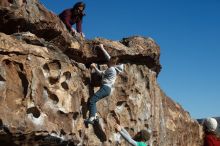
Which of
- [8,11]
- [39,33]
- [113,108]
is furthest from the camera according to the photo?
[113,108]

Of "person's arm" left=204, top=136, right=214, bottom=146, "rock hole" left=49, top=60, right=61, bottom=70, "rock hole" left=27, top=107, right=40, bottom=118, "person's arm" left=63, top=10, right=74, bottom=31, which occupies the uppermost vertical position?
"person's arm" left=63, top=10, right=74, bottom=31

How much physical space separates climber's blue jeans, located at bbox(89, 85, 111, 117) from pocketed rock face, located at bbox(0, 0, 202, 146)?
23 cm

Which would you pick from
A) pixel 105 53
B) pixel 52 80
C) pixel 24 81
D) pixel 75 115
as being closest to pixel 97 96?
pixel 75 115

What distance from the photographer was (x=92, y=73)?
48.4ft

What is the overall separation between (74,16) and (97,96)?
348 centimetres

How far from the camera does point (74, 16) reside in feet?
50.7

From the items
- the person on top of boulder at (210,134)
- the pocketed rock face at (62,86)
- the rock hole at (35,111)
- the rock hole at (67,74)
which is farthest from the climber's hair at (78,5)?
the person on top of boulder at (210,134)

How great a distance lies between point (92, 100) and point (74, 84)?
1.25 meters

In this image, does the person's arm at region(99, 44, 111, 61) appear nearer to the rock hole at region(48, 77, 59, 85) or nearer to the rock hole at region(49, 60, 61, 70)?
the rock hole at region(49, 60, 61, 70)

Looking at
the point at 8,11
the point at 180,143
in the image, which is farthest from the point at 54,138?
the point at 180,143

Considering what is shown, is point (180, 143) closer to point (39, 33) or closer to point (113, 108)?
point (113, 108)

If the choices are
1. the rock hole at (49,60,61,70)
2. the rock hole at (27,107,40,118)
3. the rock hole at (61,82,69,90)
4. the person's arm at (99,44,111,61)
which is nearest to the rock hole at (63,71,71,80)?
the rock hole at (61,82,69,90)

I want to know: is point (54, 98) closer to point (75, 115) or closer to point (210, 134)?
point (75, 115)

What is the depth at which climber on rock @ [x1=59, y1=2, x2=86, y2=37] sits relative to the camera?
15102mm
